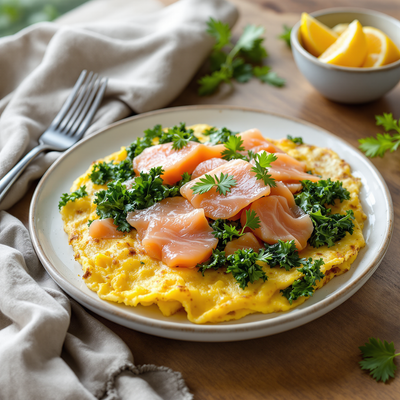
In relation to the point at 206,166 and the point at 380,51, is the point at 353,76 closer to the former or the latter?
the point at 380,51

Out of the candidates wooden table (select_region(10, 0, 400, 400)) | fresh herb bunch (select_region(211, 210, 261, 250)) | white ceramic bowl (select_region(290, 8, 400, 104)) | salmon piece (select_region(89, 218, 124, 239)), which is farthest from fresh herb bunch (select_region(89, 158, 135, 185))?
white ceramic bowl (select_region(290, 8, 400, 104))

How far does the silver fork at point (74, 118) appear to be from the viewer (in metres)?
4.54

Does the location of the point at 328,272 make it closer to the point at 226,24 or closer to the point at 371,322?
the point at 371,322

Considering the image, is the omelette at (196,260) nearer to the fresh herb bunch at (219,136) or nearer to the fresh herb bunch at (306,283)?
the fresh herb bunch at (306,283)

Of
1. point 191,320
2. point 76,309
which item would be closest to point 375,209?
point 191,320

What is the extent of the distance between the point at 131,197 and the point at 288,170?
1.39 m

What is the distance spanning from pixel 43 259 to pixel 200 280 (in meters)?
1.20

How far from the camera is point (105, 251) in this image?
3359 millimetres

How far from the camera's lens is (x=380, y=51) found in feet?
16.2

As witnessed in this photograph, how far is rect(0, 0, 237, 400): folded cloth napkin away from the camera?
269 cm

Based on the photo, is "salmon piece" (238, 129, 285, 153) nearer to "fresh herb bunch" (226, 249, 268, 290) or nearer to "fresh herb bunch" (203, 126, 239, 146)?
"fresh herb bunch" (203, 126, 239, 146)

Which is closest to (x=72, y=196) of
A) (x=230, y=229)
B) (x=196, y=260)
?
(x=196, y=260)

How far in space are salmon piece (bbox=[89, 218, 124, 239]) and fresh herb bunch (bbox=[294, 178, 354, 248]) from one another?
5.07 ft

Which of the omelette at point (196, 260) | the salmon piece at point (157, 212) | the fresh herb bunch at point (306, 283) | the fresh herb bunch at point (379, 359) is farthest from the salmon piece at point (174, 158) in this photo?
the fresh herb bunch at point (379, 359)
